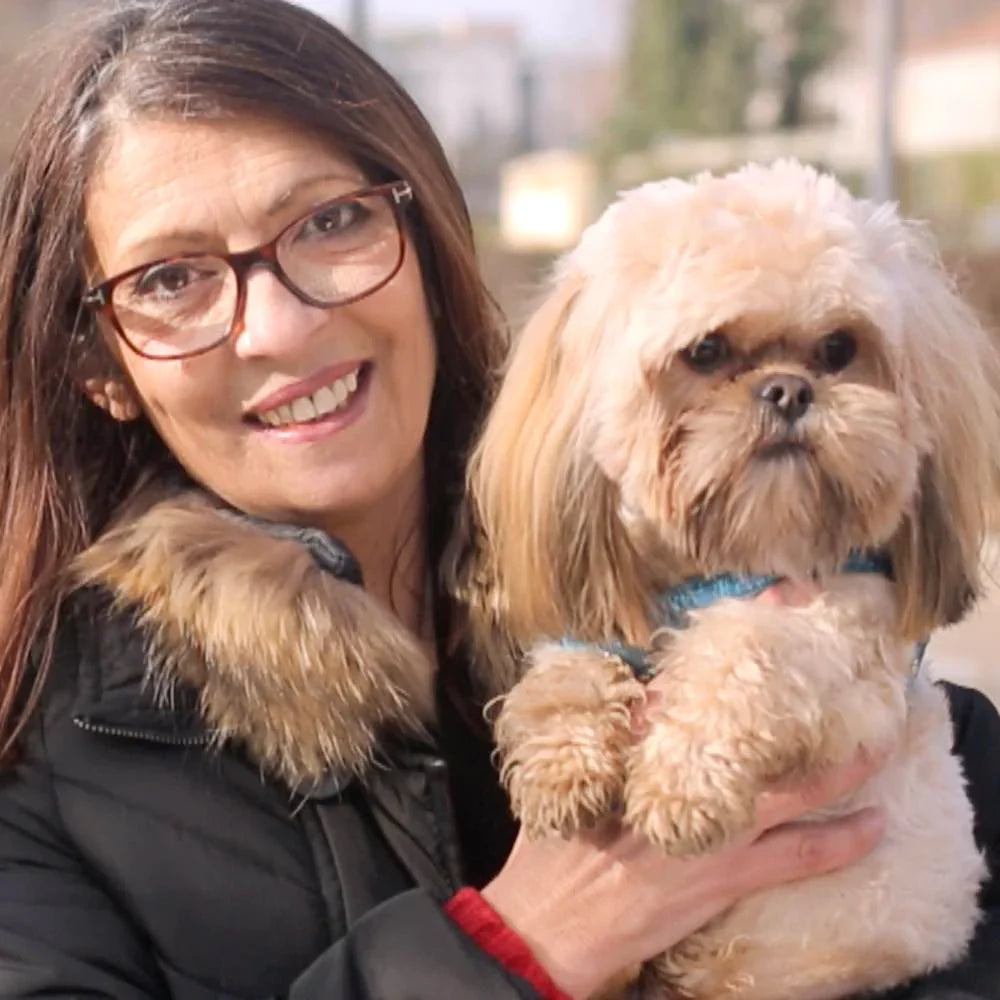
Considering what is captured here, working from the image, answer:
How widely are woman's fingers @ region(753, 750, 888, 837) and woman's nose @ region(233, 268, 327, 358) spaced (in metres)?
0.80

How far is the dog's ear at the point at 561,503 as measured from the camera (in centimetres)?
211

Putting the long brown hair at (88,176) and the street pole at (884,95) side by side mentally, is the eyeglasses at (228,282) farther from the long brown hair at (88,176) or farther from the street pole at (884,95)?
the street pole at (884,95)

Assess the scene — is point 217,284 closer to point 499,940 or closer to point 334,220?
point 334,220

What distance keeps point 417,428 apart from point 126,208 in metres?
0.48

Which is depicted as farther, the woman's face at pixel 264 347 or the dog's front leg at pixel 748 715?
the woman's face at pixel 264 347

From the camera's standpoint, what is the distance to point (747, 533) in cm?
202

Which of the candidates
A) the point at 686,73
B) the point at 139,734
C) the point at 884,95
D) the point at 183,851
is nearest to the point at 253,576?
the point at 139,734

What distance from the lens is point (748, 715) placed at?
Result: 6.31 ft

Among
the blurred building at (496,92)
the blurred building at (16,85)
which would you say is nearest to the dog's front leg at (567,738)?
the blurred building at (16,85)

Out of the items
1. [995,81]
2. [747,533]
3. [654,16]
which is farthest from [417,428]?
[995,81]

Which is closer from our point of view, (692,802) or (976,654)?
(692,802)

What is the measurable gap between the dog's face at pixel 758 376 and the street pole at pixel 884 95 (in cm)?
864

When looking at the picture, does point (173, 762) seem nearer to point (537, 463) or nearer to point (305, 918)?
point (305, 918)

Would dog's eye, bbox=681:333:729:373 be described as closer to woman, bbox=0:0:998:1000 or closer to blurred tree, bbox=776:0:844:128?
woman, bbox=0:0:998:1000
